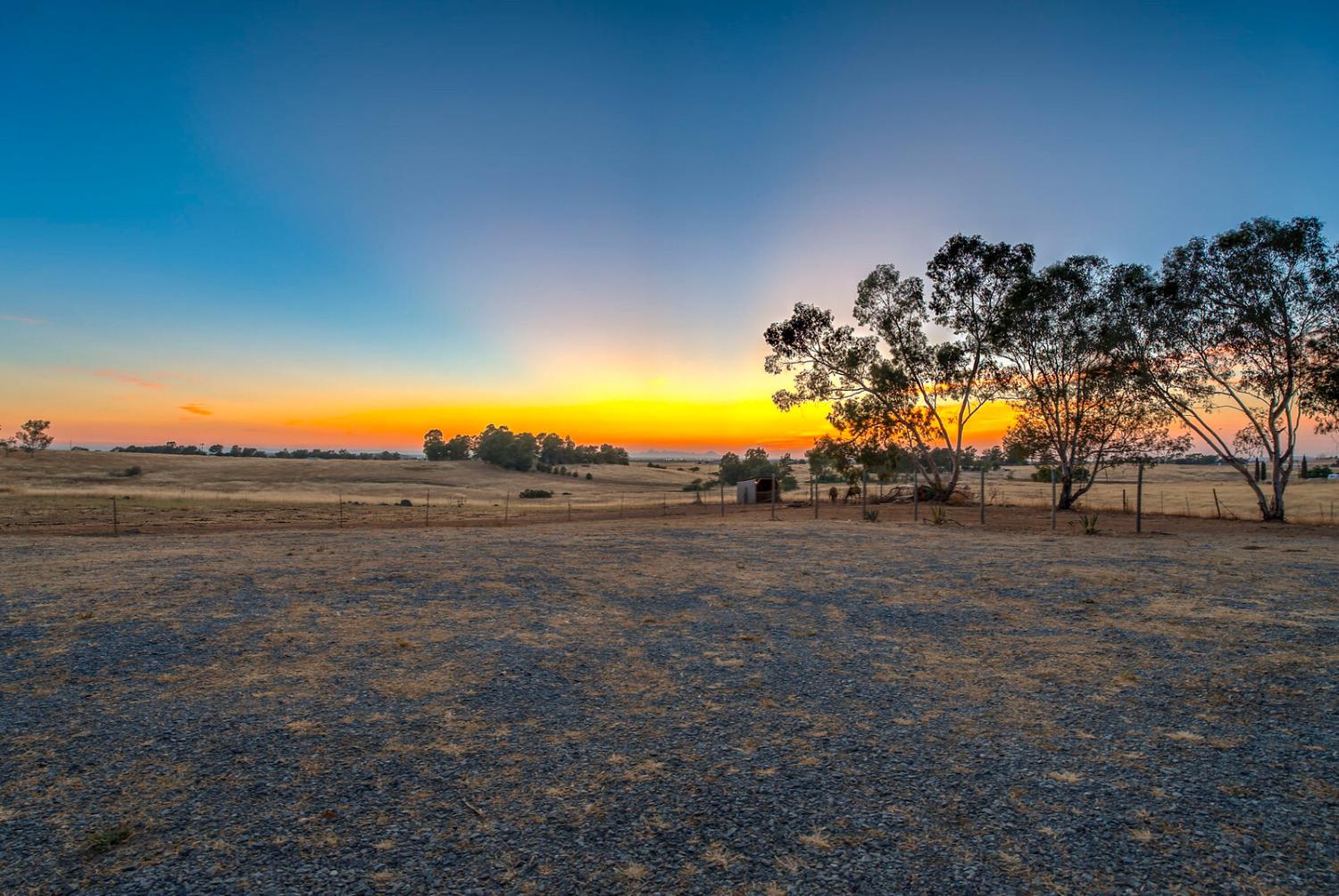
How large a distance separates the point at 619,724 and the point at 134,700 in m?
4.19

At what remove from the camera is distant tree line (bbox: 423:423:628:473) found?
75.4 metres

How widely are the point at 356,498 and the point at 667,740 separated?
41632 millimetres

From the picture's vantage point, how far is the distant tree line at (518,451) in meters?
75.4

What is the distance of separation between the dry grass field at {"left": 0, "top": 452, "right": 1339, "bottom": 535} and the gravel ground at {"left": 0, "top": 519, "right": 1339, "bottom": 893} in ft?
52.2

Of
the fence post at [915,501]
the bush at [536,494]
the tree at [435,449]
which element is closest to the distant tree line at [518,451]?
the tree at [435,449]

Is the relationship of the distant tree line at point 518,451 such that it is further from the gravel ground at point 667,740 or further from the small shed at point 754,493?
the gravel ground at point 667,740

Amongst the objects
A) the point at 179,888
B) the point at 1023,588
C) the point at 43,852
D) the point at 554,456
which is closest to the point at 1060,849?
the point at 179,888

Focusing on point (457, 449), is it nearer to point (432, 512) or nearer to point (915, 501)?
point (432, 512)

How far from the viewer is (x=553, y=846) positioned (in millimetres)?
3371

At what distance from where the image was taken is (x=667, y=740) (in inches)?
186

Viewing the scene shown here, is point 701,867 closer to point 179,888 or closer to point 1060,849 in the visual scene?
point 1060,849

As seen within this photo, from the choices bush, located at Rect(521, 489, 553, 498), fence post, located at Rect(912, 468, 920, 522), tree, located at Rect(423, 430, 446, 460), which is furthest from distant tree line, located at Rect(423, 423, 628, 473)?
fence post, located at Rect(912, 468, 920, 522)

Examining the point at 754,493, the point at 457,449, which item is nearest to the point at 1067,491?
the point at 754,493

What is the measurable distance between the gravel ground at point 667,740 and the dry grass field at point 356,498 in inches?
627
